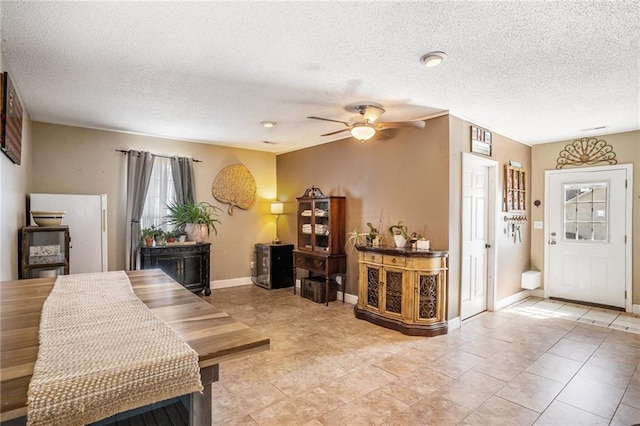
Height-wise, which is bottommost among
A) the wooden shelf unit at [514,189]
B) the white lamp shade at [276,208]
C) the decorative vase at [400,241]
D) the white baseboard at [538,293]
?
the white baseboard at [538,293]

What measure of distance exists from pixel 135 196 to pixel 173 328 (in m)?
4.52

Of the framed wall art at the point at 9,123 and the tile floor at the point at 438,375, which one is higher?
the framed wall art at the point at 9,123

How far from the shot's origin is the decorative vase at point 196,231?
5328 millimetres

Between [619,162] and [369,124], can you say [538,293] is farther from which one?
[369,124]

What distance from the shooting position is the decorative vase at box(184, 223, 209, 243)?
5.33 meters

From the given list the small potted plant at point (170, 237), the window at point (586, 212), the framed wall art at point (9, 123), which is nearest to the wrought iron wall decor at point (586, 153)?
the window at point (586, 212)

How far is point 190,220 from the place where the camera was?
538 cm

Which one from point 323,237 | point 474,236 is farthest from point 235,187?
point 474,236

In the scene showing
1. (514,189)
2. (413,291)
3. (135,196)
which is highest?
(514,189)

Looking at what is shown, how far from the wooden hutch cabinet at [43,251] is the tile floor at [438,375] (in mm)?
2083

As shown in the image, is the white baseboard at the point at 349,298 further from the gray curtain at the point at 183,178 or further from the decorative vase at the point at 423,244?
the gray curtain at the point at 183,178

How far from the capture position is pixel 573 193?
17.1 feet

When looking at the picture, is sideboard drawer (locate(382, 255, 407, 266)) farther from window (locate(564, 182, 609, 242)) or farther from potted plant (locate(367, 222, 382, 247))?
window (locate(564, 182, 609, 242))

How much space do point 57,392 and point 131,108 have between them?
12.5 feet
